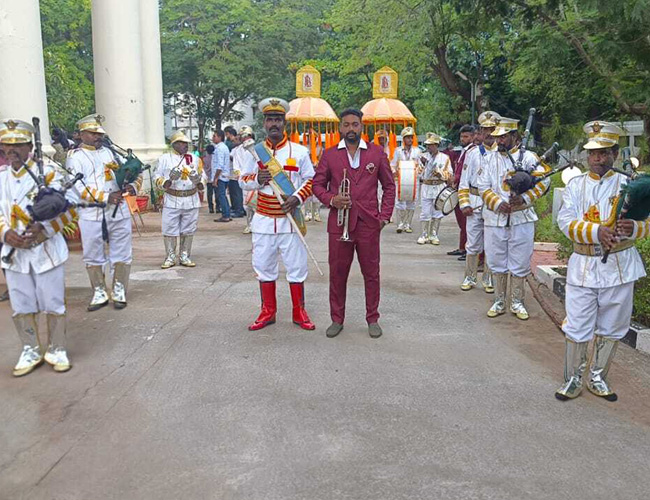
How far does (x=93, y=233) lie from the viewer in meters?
7.38

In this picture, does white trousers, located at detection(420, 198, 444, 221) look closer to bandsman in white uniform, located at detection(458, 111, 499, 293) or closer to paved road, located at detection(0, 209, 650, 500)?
bandsman in white uniform, located at detection(458, 111, 499, 293)

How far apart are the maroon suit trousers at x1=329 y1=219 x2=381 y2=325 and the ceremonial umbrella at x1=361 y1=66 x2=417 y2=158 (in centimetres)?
924

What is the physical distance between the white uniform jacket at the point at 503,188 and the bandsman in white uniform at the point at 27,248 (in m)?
3.97

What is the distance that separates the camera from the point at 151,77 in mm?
18203

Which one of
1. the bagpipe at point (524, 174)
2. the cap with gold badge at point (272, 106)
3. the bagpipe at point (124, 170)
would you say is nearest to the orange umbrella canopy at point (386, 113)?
the bagpipe at point (524, 174)

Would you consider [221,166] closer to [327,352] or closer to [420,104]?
[327,352]

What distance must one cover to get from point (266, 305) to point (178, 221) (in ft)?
12.0

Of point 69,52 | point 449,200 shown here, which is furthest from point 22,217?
point 69,52

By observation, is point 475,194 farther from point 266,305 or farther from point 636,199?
point 636,199

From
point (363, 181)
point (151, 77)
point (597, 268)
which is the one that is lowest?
point (597, 268)

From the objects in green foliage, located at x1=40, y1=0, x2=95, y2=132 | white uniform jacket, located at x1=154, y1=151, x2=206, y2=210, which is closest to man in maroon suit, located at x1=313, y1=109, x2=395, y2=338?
white uniform jacket, located at x1=154, y1=151, x2=206, y2=210

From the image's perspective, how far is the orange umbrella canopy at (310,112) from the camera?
51.4 feet

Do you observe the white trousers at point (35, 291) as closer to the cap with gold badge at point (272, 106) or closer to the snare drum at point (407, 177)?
the cap with gold badge at point (272, 106)

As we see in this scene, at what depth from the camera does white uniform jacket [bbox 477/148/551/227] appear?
6.77 m
